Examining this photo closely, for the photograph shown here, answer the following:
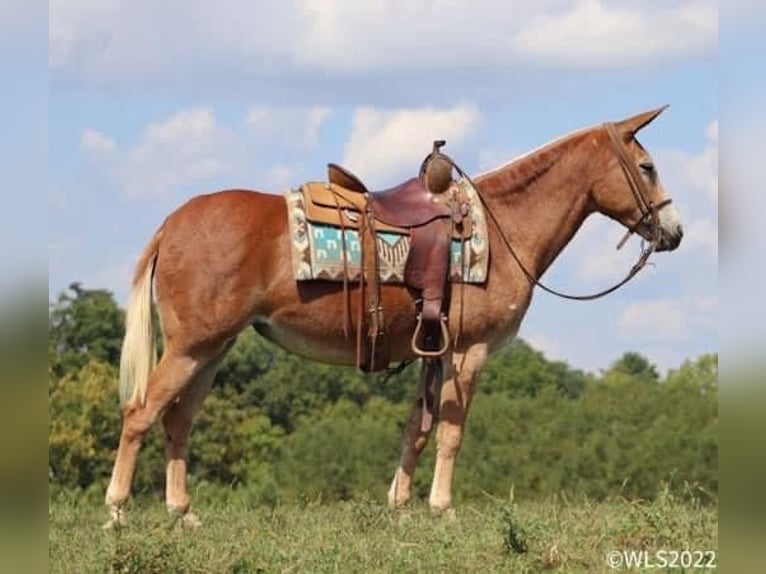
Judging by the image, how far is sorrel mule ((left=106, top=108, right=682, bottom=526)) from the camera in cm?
843

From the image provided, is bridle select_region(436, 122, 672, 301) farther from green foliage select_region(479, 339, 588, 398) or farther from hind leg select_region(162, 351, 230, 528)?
green foliage select_region(479, 339, 588, 398)

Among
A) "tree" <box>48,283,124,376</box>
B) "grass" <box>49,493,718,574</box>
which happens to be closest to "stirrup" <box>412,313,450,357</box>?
"grass" <box>49,493,718,574</box>

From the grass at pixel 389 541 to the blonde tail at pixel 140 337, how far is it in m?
0.89

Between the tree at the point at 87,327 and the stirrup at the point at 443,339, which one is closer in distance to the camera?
the stirrup at the point at 443,339

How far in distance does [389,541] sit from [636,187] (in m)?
3.69

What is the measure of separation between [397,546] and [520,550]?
0.73 metres

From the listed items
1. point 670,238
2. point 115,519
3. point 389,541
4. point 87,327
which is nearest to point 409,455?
point 389,541

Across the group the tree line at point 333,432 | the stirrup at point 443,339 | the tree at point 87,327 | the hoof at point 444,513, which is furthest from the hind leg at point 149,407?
the tree at point 87,327

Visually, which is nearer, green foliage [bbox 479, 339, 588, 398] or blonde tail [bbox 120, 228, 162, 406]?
blonde tail [bbox 120, 228, 162, 406]

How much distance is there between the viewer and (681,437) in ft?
157

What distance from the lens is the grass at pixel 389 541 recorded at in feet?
20.8

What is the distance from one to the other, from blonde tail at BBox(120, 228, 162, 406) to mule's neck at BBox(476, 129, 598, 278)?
8.58ft

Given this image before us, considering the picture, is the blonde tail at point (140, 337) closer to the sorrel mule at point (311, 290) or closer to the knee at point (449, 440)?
the sorrel mule at point (311, 290)
